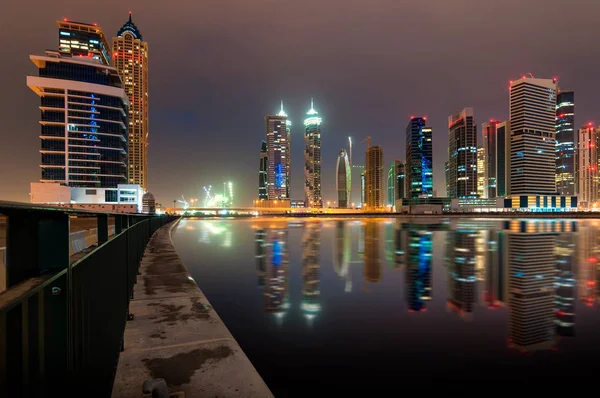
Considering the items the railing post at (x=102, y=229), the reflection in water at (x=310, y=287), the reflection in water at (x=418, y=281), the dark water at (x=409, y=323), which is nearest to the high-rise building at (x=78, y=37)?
the reflection in water at (x=310, y=287)

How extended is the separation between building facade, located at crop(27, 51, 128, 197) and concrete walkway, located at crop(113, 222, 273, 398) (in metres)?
140

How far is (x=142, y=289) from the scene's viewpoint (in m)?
8.95

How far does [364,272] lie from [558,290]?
5.97 metres

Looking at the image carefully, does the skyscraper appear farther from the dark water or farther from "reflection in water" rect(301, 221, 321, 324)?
the dark water

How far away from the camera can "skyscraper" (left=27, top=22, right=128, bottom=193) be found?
129 meters

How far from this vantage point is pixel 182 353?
5074mm

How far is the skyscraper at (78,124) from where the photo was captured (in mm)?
129000

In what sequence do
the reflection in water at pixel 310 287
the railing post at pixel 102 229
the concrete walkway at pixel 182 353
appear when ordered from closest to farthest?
the concrete walkway at pixel 182 353
the railing post at pixel 102 229
the reflection in water at pixel 310 287

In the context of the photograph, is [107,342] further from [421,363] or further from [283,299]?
[283,299]

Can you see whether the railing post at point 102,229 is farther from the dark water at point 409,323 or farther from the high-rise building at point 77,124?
the high-rise building at point 77,124

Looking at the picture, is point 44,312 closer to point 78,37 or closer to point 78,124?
point 78,124

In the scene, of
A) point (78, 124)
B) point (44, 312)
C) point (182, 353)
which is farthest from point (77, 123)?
point (44, 312)

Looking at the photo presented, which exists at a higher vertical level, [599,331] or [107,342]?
[107,342]

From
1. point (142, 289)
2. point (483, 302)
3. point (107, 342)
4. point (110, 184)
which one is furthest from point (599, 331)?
point (110, 184)
